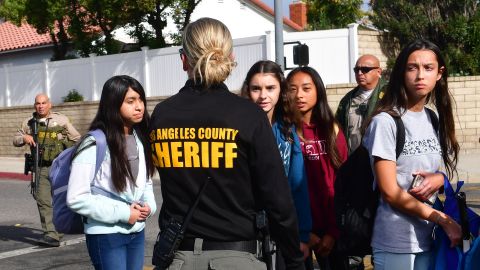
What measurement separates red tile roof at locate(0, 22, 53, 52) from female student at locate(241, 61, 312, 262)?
104 feet

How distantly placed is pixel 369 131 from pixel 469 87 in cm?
1683

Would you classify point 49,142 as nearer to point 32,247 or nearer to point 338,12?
point 32,247

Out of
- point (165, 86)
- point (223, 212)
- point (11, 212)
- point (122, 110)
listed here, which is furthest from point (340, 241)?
point (165, 86)

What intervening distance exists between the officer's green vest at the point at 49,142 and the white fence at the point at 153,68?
304 inches

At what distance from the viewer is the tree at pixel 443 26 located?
21047mm

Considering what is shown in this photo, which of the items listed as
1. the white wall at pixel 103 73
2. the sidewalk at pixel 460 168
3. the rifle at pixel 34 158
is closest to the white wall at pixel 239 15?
the white wall at pixel 103 73

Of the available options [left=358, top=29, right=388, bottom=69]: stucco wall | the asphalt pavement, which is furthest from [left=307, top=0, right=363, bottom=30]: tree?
the asphalt pavement

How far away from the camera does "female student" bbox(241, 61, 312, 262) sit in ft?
13.5

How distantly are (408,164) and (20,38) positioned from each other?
37649mm

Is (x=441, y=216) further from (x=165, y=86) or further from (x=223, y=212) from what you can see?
(x=165, y=86)

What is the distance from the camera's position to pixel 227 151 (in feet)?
9.45

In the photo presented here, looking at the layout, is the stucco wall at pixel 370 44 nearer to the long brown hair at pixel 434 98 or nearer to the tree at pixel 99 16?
the tree at pixel 99 16

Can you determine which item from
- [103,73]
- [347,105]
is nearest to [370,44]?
[103,73]

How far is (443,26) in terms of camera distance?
69.3ft
